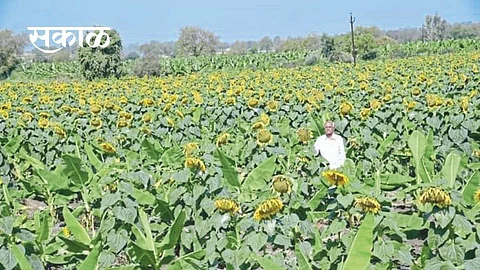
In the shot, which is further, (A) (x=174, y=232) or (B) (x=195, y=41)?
(B) (x=195, y=41)

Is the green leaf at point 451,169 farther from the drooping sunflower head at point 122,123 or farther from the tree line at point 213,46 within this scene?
the tree line at point 213,46

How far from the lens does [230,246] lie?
385 cm

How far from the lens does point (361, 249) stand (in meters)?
3.05

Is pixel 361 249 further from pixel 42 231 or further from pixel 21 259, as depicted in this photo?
pixel 42 231

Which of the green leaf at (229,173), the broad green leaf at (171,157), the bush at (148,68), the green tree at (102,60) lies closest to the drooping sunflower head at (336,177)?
the green leaf at (229,173)

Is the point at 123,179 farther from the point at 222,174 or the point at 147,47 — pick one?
the point at 147,47

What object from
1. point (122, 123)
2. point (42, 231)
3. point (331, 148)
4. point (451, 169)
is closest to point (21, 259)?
point (42, 231)

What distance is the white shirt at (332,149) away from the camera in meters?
6.32

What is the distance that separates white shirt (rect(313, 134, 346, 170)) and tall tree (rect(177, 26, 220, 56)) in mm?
59951

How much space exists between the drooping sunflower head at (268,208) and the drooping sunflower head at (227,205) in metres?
0.48

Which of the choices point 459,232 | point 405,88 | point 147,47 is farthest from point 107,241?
point 147,47

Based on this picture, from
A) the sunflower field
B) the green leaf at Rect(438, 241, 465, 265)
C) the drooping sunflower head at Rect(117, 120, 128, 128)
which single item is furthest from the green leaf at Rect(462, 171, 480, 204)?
the drooping sunflower head at Rect(117, 120, 128, 128)

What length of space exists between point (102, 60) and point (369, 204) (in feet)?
81.9

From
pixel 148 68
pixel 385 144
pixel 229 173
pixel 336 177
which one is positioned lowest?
pixel 148 68
